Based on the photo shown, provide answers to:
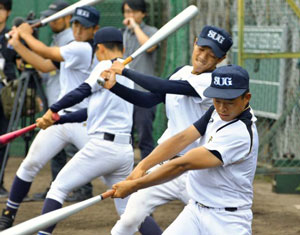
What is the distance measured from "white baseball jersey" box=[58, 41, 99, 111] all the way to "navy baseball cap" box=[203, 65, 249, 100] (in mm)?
2689

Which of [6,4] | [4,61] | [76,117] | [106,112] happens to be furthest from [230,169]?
[6,4]

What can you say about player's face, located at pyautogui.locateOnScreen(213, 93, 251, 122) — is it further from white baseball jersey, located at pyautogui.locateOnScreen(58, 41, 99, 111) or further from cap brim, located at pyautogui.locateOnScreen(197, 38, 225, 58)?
white baseball jersey, located at pyautogui.locateOnScreen(58, 41, 99, 111)

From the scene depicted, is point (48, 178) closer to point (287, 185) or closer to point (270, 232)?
point (287, 185)

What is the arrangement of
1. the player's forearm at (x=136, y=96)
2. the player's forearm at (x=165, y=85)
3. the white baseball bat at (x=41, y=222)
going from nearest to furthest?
1. the white baseball bat at (x=41, y=222)
2. the player's forearm at (x=165, y=85)
3. the player's forearm at (x=136, y=96)

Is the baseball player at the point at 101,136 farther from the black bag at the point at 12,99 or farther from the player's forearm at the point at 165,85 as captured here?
the black bag at the point at 12,99

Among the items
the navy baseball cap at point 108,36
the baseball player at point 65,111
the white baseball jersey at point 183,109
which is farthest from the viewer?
the baseball player at point 65,111

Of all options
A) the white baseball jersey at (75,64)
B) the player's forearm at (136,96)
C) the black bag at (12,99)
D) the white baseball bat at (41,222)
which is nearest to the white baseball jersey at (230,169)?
the white baseball bat at (41,222)

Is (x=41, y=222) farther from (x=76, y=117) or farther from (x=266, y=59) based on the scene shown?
(x=266, y=59)

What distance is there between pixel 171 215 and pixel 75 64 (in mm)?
1739

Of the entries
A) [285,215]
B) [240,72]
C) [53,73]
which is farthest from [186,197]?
[53,73]

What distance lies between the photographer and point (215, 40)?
520 centimetres

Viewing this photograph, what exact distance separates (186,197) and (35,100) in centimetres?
366

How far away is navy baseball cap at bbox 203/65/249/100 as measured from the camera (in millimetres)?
4281

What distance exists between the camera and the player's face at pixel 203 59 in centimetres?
521
